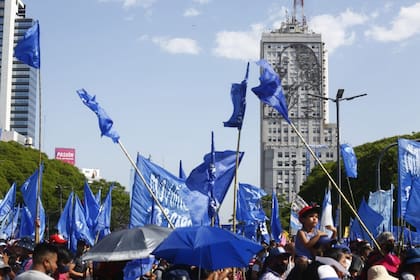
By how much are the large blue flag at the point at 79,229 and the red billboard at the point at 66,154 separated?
393 feet

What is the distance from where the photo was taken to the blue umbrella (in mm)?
7137

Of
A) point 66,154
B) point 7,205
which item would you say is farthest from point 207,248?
point 66,154

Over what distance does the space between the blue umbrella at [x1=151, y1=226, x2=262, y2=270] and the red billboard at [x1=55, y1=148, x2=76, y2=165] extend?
137 meters

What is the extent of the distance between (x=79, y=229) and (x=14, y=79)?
445 ft

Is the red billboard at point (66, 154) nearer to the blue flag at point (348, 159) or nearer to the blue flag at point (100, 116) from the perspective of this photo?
the blue flag at point (348, 159)

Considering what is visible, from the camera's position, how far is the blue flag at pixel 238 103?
484 inches

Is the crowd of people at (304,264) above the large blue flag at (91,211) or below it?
above

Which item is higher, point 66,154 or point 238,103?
point 66,154

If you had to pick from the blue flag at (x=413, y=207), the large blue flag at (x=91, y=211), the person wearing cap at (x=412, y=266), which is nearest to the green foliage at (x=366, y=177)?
the large blue flag at (x=91, y=211)

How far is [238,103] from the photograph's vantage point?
491 inches

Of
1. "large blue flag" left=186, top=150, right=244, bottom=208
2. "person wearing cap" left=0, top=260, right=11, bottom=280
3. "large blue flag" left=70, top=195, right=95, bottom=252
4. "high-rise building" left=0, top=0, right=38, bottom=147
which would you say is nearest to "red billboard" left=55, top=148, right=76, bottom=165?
"high-rise building" left=0, top=0, right=38, bottom=147

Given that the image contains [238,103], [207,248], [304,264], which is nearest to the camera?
[304,264]

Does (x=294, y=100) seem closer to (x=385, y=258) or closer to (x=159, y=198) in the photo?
(x=159, y=198)

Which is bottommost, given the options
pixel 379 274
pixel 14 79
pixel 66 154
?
pixel 379 274
